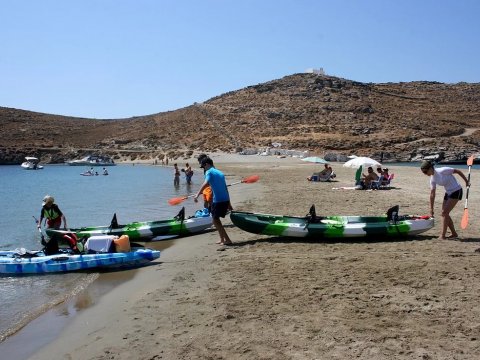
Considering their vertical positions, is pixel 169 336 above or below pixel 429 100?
below

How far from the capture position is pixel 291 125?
234 feet

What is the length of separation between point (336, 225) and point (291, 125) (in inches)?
2475

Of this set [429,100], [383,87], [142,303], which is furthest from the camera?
[383,87]

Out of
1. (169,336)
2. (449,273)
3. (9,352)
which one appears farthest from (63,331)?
(449,273)

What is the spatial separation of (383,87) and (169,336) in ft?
337

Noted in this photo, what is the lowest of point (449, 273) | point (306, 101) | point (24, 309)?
point (24, 309)

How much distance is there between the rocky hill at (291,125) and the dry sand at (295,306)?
3977 centimetres

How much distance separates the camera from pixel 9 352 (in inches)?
207

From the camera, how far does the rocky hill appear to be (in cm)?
6122

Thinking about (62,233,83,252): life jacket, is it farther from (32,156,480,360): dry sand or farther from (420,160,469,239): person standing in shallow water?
(420,160,469,239): person standing in shallow water

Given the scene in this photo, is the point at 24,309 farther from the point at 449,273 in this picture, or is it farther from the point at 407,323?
the point at 449,273

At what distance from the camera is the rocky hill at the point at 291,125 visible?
61219 millimetres

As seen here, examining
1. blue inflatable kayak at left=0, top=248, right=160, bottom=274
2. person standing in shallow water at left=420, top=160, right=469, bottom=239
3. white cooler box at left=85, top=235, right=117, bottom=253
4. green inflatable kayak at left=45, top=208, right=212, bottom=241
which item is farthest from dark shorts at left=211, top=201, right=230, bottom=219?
person standing in shallow water at left=420, top=160, right=469, bottom=239

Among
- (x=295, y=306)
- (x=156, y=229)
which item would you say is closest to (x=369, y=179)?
Answer: (x=156, y=229)
